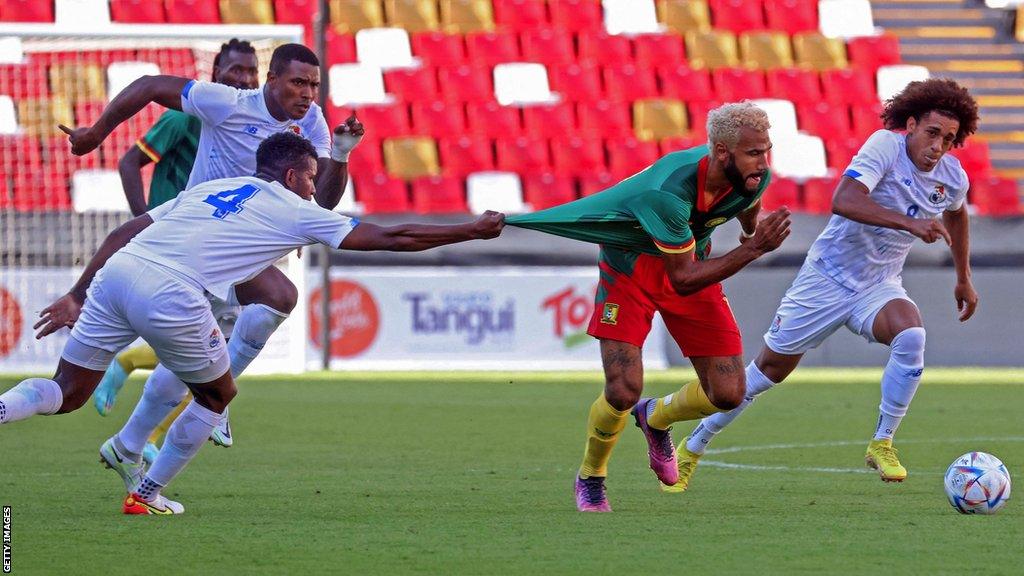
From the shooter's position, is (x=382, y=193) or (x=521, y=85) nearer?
(x=382, y=193)

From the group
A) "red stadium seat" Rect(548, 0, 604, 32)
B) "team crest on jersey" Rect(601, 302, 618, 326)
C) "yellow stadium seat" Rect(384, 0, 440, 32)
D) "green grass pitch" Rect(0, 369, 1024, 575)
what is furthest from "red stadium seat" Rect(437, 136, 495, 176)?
"team crest on jersey" Rect(601, 302, 618, 326)

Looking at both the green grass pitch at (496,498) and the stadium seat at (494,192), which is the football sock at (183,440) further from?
the stadium seat at (494,192)

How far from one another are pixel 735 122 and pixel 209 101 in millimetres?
3061

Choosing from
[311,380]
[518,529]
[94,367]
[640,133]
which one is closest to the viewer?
[518,529]

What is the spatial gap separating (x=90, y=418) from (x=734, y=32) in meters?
13.4

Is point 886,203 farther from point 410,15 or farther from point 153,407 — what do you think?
point 410,15

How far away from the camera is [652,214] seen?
7062 millimetres

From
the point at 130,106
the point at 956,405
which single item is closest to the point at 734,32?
the point at 956,405

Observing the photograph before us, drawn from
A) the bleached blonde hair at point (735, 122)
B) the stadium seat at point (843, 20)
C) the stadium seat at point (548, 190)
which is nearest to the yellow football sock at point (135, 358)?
the bleached blonde hair at point (735, 122)

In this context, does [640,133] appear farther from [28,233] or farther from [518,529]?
[518,529]

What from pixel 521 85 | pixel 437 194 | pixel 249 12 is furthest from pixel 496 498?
pixel 249 12

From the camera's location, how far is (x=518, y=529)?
6496mm

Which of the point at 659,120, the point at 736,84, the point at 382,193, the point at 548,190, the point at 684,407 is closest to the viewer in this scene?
the point at 684,407

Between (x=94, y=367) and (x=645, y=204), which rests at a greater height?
(x=645, y=204)
